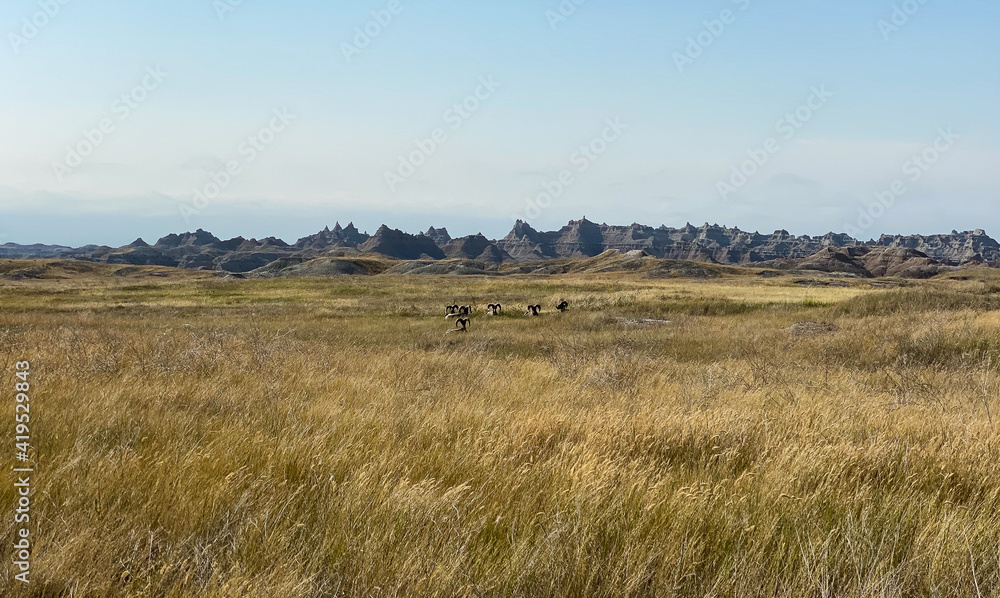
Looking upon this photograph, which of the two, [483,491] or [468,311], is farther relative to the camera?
[468,311]

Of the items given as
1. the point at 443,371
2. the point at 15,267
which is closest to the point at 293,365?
the point at 443,371

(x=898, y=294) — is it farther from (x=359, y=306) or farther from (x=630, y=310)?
(x=359, y=306)

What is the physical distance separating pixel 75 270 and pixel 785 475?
5407 inches

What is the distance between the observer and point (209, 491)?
2.62 meters

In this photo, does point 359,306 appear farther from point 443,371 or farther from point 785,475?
point 785,475

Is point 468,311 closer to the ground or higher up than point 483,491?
closer to the ground

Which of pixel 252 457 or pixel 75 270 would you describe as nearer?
pixel 252 457

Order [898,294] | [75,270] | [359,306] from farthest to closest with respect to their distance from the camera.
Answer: [75,270], [359,306], [898,294]

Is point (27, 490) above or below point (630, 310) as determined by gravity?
above

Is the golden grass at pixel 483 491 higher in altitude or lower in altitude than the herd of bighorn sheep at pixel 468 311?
higher

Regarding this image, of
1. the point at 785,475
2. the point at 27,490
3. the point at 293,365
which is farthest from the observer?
the point at 293,365

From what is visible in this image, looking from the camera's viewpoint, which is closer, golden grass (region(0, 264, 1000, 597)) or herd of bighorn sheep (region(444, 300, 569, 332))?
golden grass (region(0, 264, 1000, 597))

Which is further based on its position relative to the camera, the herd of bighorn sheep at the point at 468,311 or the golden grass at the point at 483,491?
the herd of bighorn sheep at the point at 468,311

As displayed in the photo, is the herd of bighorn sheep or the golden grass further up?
the golden grass
